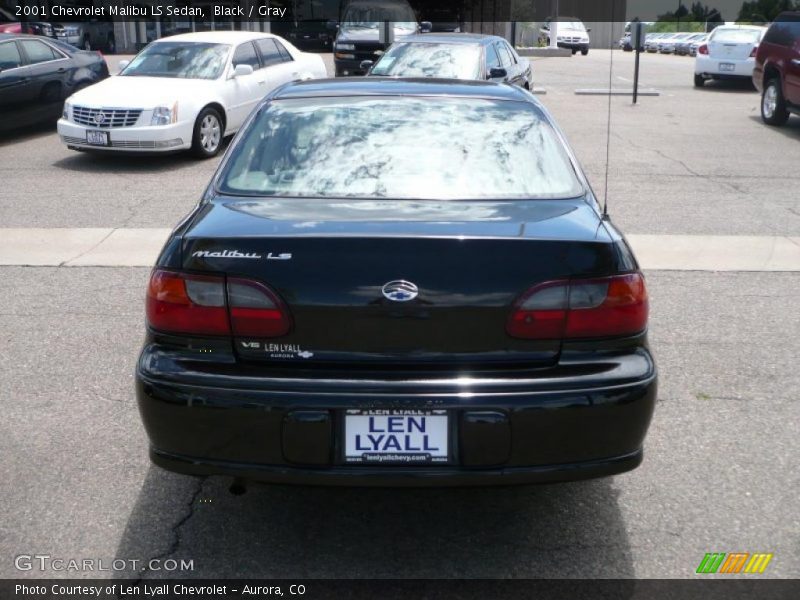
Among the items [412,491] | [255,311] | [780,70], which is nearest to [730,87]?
[780,70]

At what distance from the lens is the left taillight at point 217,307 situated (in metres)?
3.21

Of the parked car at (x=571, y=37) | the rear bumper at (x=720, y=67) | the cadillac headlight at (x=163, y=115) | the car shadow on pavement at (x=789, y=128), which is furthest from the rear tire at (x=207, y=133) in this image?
the parked car at (x=571, y=37)

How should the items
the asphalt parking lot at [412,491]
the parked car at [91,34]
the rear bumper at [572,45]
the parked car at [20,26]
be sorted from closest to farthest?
the asphalt parking lot at [412,491], the parked car at [20,26], the parked car at [91,34], the rear bumper at [572,45]

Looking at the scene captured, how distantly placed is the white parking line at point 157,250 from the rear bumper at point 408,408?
4323mm

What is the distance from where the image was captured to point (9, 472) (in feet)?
13.4

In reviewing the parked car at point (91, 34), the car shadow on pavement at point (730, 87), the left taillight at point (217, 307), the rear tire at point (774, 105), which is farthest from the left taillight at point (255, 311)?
the parked car at point (91, 34)

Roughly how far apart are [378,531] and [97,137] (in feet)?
28.9

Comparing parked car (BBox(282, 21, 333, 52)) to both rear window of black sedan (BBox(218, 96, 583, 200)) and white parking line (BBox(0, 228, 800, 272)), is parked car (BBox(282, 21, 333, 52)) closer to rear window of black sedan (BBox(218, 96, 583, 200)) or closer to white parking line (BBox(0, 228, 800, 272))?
white parking line (BBox(0, 228, 800, 272))

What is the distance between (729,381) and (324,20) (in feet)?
98.5

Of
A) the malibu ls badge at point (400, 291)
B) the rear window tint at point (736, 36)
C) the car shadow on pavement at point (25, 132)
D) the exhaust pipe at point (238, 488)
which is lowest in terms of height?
the car shadow on pavement at point (25, 132)

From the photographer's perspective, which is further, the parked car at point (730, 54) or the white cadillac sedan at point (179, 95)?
the parked car at point (730, 54)

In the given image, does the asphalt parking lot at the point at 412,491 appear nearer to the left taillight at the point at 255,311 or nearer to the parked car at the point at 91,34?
the left taillight at the point at 255,311

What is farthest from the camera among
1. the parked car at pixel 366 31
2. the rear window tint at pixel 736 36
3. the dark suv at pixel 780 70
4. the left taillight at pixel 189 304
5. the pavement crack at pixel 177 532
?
the parked car at pixel 366 31

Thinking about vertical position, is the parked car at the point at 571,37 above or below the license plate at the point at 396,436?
below
